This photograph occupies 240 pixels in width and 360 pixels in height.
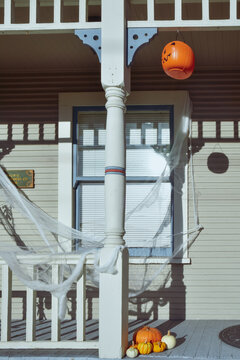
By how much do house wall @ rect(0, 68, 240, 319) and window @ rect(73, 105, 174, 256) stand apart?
30cm

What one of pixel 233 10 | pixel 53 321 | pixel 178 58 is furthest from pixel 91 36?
pixel 53 321

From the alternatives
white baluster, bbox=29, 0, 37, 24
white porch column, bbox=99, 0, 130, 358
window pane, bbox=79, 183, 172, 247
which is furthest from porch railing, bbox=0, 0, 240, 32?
window pane, bbox=79, 183, 172, 247

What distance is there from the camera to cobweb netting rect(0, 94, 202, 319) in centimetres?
486

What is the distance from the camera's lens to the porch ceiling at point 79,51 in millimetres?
6137

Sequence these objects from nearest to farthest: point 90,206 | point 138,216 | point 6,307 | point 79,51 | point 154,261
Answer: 1. point 6,307
2. point 154,261
3. point 79,51
4. point 138,216
5. point 90,206

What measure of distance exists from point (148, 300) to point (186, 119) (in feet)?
7.61

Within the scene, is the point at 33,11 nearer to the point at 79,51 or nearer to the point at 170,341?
the point at 79,51

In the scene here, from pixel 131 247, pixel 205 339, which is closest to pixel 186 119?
pixel 131 247

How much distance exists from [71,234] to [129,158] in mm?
1830

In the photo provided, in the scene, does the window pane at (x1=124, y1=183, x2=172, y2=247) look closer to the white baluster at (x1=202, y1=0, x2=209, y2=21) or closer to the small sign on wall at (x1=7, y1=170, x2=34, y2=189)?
the small sign on wall at (x1=7, y1=170, x2=34, y2=189)

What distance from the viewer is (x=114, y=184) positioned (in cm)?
482

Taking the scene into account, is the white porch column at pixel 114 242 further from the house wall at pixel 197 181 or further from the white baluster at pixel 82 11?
the house wall at pixel 197 181

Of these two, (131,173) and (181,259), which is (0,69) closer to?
(131,173)

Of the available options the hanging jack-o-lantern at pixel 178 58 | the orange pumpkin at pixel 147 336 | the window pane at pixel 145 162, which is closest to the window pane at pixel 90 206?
the window pane at pixel 145 162
